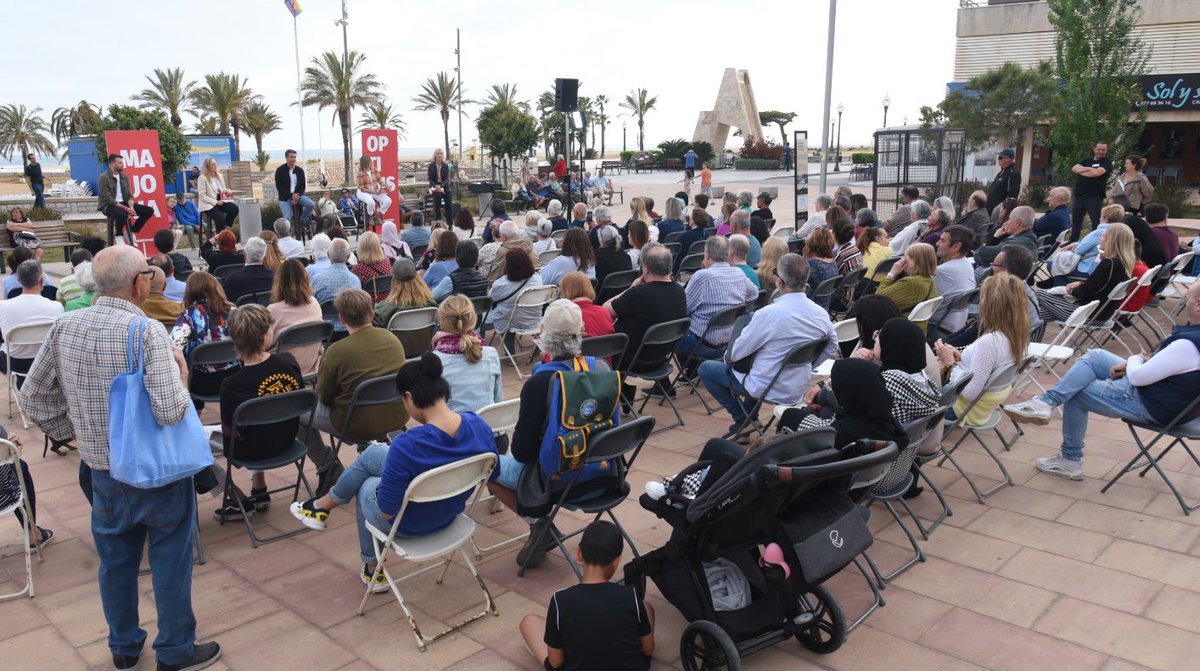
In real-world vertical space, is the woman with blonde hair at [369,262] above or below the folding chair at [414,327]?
above

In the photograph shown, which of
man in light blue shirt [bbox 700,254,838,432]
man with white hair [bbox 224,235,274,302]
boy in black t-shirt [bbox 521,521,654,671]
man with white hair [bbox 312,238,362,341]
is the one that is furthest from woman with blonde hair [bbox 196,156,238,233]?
boy in black t-shirt [bbox 521,521,654,671]

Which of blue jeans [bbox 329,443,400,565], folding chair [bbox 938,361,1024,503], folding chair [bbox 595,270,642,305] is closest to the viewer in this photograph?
blue jeans [bbox 329,443,400,565]

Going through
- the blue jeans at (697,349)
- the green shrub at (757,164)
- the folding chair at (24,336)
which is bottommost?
the blue jeans at (697,349)

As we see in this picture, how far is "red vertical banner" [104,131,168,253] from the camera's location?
43.1ft

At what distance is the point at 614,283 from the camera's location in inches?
320

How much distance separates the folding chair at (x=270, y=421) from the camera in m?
4.02

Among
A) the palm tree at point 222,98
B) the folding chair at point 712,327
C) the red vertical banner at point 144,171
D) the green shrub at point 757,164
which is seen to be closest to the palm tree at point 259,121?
the palm tree at point 222,98

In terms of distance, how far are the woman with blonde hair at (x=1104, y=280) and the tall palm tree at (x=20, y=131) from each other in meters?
58.3

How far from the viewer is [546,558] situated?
13.7 ft

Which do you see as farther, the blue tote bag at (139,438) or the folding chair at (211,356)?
the folding chair at (211,356)

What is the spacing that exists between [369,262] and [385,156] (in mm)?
9820

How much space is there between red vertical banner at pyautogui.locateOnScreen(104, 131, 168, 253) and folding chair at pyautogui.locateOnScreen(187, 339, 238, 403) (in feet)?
29.9

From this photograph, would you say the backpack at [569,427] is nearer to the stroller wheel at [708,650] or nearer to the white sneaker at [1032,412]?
the stroller wheel at [708,650]

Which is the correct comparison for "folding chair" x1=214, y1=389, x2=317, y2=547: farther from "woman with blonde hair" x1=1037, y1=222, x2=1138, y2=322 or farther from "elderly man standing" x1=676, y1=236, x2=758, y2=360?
"woman with blonde hair" x1=1037, y1=222, x2=1138, y2=322
